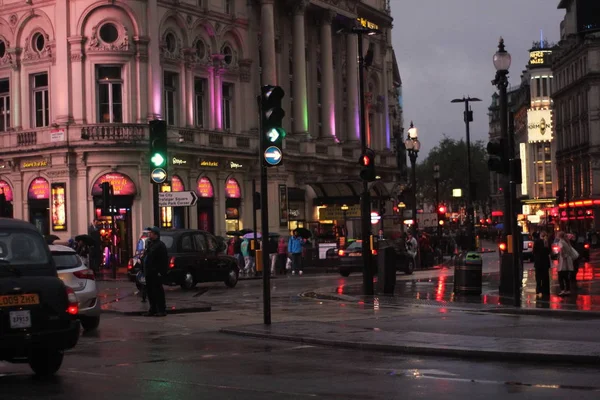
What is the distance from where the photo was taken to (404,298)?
29.9 meters

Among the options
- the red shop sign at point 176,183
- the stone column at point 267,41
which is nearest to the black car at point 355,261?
the red shop sign at point 176,183

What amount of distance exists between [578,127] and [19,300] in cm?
11946

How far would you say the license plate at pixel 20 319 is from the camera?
13.3 metres

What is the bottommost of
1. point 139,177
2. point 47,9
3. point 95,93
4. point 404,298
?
point 404,298

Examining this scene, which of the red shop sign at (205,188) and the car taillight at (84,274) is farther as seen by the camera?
the red shop sign at (205,188)

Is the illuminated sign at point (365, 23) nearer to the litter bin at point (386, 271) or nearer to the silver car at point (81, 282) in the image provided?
the litter bin at point (386, 271)

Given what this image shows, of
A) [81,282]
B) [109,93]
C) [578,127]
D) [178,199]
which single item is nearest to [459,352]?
[81,282]

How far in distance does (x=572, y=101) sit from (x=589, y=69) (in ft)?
32.2

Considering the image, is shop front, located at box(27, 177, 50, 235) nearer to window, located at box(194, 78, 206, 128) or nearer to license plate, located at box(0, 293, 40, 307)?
window, located at box(194, 78, 206, 128)

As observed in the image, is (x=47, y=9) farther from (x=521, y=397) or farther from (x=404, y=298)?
(x=521, y=397)

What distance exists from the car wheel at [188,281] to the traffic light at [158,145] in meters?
9.64

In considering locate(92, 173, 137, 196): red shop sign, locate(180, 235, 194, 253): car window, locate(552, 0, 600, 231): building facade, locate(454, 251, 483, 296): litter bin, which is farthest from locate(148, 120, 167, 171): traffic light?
locate(552, 0, 600, 231): building facade

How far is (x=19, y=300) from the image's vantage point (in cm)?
1336

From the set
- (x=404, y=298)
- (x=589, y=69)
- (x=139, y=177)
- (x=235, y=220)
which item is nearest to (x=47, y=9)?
(x=139, y=177)
